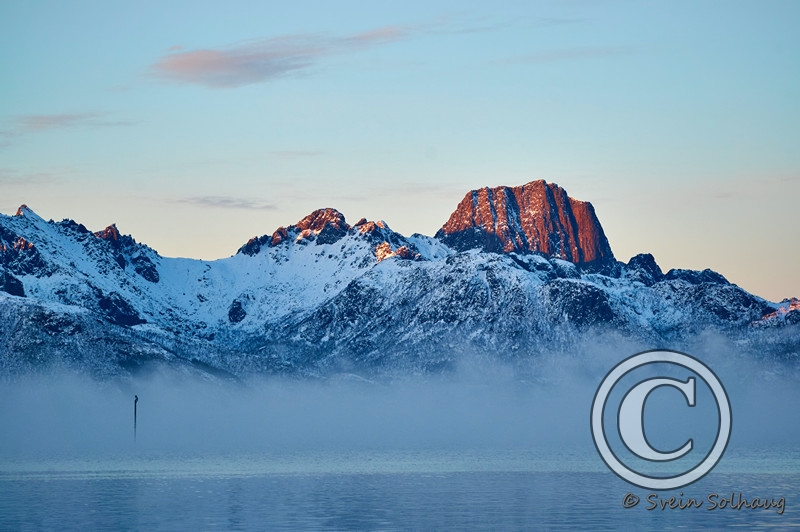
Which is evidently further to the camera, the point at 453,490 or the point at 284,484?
the point at 284,484

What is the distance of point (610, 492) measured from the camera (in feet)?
574

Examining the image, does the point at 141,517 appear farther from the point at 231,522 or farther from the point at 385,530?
the point at 385,530

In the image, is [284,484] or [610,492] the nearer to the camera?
[610,492]

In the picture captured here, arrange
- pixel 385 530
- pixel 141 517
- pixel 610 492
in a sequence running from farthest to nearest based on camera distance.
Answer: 1. pixel 610 492
2. pixel 141 517
3. pixel 385 530

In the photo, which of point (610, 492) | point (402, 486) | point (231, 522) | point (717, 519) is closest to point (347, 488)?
point (402, 486)

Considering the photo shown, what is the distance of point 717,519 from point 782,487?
47.3 meters

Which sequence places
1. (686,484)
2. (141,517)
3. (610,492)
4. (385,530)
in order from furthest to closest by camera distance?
Result: (686,484) → (610,492) → (141,517) → (385,530)

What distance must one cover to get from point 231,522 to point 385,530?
58.3 feet

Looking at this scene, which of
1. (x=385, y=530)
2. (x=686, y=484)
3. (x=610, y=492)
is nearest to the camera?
(x=385, y=530)

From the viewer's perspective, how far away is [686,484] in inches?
7416

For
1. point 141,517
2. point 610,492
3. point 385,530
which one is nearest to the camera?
point 385,530

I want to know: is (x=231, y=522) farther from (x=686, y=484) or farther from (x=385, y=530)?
(x=686, y=484)

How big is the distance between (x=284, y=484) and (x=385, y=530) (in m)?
69.1

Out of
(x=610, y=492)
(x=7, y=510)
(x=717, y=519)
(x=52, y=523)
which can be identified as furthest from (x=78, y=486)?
(x=717, y=519)
